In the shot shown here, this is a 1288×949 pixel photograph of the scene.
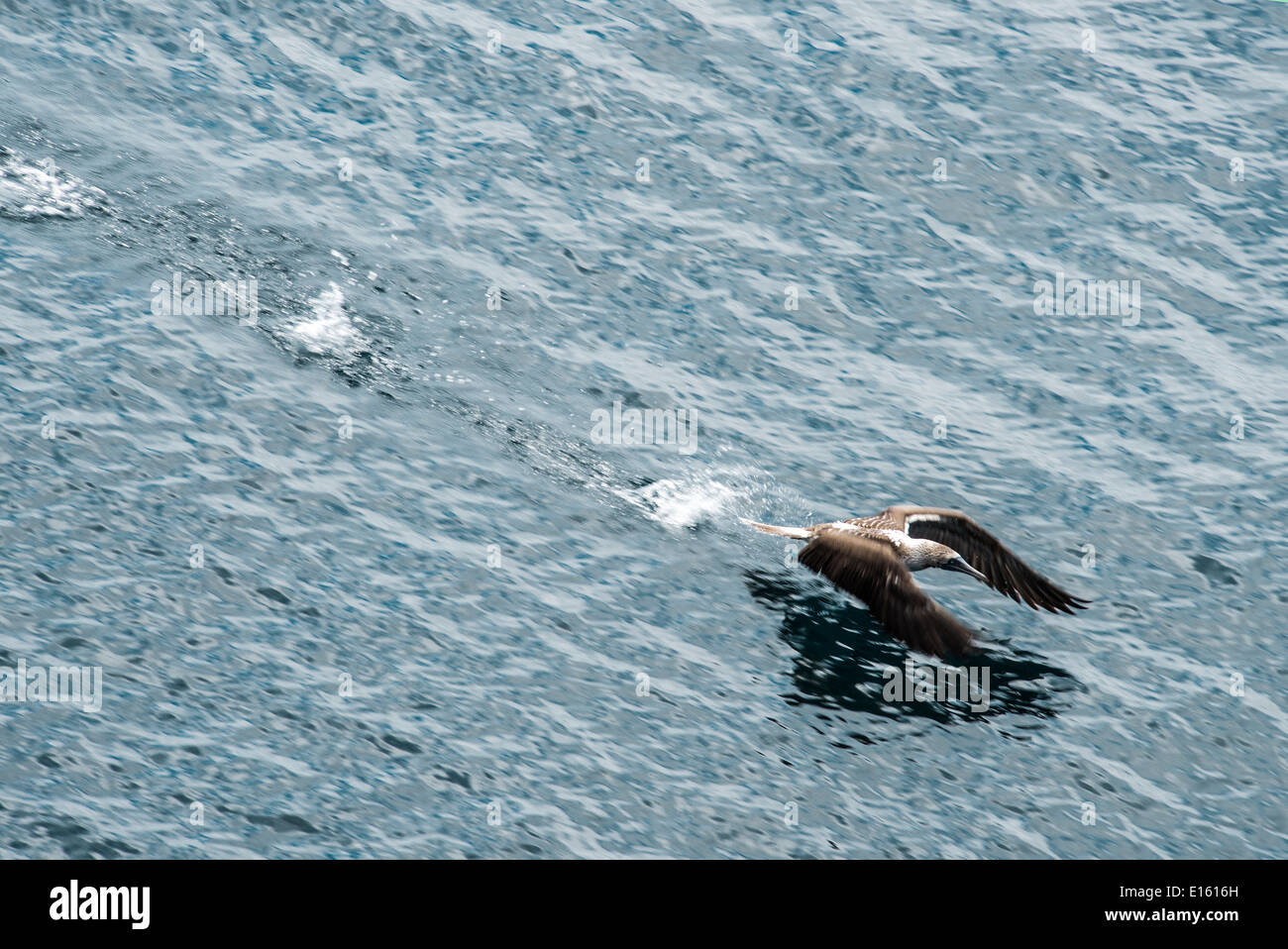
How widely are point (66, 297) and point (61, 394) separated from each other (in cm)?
272

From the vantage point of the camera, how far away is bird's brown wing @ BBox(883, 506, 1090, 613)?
77.3 feet

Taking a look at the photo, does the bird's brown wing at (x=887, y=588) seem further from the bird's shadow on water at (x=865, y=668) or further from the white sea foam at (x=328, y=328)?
the white sea foam at (x=328, y=328)

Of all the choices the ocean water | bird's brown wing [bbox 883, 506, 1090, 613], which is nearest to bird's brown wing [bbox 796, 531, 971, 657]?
the ocean water

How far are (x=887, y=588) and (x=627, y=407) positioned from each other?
7.07 metres

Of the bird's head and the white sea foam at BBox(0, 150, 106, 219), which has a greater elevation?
the white sea foam at BBox(0, 150, 106, 219)

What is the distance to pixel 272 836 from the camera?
18.5 meters

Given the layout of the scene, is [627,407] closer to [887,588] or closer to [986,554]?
[986,554]

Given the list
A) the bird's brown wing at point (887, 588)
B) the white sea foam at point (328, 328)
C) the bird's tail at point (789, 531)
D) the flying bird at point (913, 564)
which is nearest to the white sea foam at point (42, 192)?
the white sea foam at point (328, 328)

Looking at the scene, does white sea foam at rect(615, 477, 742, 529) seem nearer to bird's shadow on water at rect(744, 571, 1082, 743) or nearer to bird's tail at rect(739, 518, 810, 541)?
bird's shadow on water at rect(744, 571, 1082, 743)

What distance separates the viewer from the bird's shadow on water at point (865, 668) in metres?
21.8

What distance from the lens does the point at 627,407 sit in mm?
27656

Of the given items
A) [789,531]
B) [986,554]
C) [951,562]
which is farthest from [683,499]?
[986,554]

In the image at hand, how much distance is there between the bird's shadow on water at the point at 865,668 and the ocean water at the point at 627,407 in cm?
8
